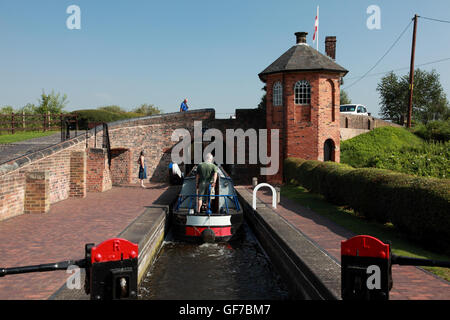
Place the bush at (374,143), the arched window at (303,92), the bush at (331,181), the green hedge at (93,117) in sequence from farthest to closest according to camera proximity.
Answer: the green hedge at (93,117)
the bush at (374,143)
the arched window at (303,92)
the bush at (331,181)

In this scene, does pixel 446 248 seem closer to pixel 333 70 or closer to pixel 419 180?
pixel 419 180

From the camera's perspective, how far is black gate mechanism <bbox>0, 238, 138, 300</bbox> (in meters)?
2.86

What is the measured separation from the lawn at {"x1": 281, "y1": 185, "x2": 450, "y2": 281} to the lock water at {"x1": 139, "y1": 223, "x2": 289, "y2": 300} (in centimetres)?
240

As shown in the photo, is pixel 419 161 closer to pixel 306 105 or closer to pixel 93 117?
pixel 306 105

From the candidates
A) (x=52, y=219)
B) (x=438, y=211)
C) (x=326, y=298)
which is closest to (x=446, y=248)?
(x=438, y=211)

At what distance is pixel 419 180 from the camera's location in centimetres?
795

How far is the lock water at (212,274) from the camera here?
6367 mm

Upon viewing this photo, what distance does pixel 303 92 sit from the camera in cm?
2042

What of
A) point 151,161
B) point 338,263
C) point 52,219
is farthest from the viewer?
point 151,161

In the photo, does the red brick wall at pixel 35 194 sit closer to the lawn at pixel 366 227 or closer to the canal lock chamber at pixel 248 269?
the canal lock chamber at pixel 248 269

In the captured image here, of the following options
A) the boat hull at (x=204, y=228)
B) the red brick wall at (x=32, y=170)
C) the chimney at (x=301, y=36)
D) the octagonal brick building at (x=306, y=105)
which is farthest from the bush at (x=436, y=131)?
the red brick wall at (x=32, y=170)

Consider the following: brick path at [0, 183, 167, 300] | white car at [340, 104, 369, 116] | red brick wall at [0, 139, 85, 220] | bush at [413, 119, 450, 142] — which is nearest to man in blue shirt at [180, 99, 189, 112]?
red brick wall at [0, 139, 85, 220]

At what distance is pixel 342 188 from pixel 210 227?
Result: 4.77m

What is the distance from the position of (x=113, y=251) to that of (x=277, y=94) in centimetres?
1908
